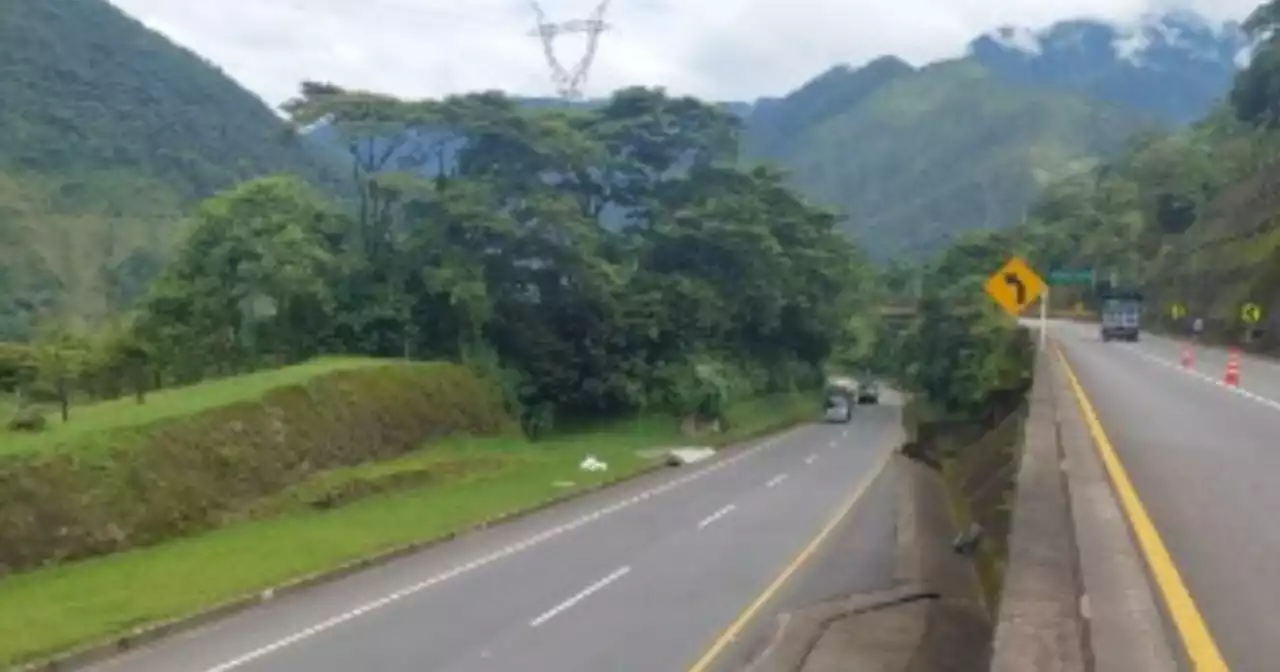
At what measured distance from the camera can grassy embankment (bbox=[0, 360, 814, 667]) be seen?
20531 mm

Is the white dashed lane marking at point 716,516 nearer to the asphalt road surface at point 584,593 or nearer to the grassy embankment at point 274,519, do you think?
the asphalt road surface at point 584,593

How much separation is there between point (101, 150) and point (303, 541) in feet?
190

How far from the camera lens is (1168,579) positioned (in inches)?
323

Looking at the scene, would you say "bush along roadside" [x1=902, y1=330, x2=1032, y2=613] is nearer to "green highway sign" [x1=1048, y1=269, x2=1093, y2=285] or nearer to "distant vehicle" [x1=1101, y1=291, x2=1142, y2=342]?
"distant vehicle" [x1=1101, y1=291, x2=1142, y2=342]

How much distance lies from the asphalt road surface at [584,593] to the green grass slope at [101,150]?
22.5m

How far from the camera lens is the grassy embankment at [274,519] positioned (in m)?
20.5

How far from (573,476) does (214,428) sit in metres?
13.7

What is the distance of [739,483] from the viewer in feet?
148

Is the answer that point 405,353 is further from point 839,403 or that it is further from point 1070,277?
point 1070,277

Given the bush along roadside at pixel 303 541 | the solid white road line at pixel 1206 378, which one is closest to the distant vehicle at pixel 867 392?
the bush along roadside at pixel 303 541

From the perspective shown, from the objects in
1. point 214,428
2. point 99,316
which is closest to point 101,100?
point 99,316

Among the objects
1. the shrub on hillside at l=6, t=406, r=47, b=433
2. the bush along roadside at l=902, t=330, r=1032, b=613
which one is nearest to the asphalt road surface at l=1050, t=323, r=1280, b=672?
the bush along roadside at l=902, t=330, r=1032, b=613

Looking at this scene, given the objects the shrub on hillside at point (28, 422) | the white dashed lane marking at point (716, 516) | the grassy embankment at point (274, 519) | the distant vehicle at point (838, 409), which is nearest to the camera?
the grassy embankment at point (274, 519)

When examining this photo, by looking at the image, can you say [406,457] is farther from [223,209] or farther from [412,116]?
[412,116]
